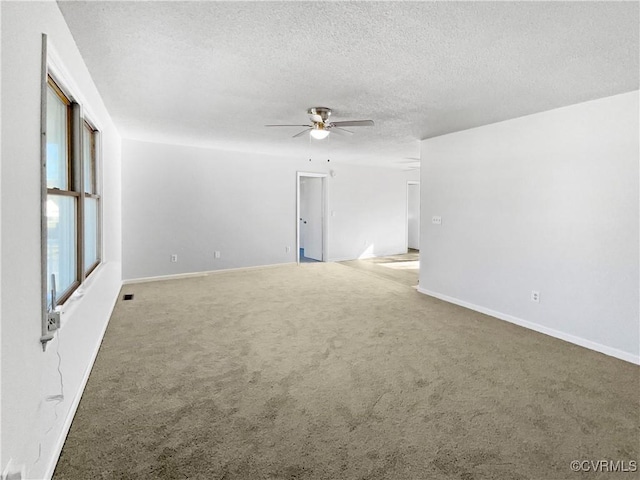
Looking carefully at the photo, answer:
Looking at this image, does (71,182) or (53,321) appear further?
(71,182)

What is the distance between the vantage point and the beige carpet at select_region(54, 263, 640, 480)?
1.74 meters

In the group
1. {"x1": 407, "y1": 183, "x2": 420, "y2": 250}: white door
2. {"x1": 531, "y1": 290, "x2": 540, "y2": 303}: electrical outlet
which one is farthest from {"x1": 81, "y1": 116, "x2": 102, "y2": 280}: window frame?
{"x1": 407, "y1": 183, "x2": 420, "y2": 250}: white door

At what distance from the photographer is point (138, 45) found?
7.31 feet

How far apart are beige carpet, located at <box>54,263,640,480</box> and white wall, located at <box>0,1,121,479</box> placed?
365 millimetres

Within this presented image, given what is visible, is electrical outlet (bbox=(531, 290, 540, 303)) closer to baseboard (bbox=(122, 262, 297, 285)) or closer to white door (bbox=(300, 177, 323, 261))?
baseboard (bbox=(122, 262, 297, 285))

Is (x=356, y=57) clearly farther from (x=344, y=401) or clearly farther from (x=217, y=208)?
(x=217, y=208)

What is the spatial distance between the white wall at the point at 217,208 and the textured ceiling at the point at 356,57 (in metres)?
1.80

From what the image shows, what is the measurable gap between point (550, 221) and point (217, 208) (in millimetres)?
4990

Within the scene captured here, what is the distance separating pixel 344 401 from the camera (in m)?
2.27

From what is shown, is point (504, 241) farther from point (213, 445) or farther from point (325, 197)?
point (325, 197)

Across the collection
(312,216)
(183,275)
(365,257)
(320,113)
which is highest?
(320,113)

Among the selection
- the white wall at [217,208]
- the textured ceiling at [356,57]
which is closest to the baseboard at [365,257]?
the white wall at [217,208]

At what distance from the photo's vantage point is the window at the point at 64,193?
1.94 meters

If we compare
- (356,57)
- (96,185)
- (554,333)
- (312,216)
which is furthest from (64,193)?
(312,216)
